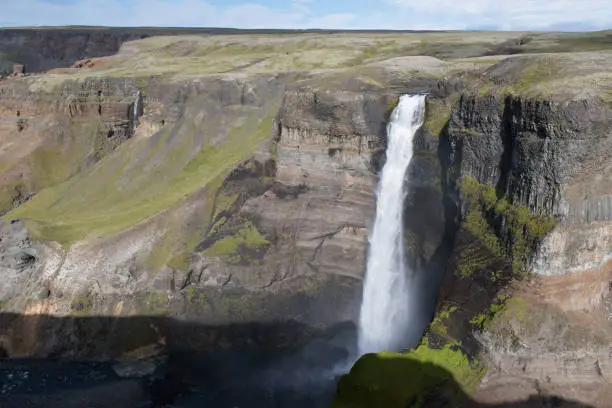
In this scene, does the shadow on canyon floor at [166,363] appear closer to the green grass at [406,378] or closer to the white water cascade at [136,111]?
the green grass at [406,378]

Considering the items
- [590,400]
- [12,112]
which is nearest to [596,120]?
[590,400]

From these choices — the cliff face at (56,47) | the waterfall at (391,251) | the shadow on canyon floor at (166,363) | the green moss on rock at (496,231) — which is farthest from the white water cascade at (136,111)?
the cliff face at (56,47)

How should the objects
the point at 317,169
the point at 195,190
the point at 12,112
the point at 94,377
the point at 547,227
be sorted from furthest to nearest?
1. the point at 12,112
2. the point at 195,190
3. the point at 317,169
4. the point at 94,377
5. the point at 547,227

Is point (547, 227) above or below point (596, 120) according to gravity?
below

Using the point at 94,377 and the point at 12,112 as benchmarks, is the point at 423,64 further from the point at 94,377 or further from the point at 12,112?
the point at 12,112

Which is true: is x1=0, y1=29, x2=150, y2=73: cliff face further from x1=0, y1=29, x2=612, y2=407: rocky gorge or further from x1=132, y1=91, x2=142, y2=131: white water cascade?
x1=0, y1=29, x2=612, y2=407: rocky gorge

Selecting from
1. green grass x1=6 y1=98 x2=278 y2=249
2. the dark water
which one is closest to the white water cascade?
green grass x1=6 y1=98 x2=278 y2=249

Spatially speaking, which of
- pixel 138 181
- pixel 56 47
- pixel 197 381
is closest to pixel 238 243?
pixel 197 381

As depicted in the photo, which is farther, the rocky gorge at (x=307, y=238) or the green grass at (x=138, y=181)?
the green grass at (x=138, y=181)
